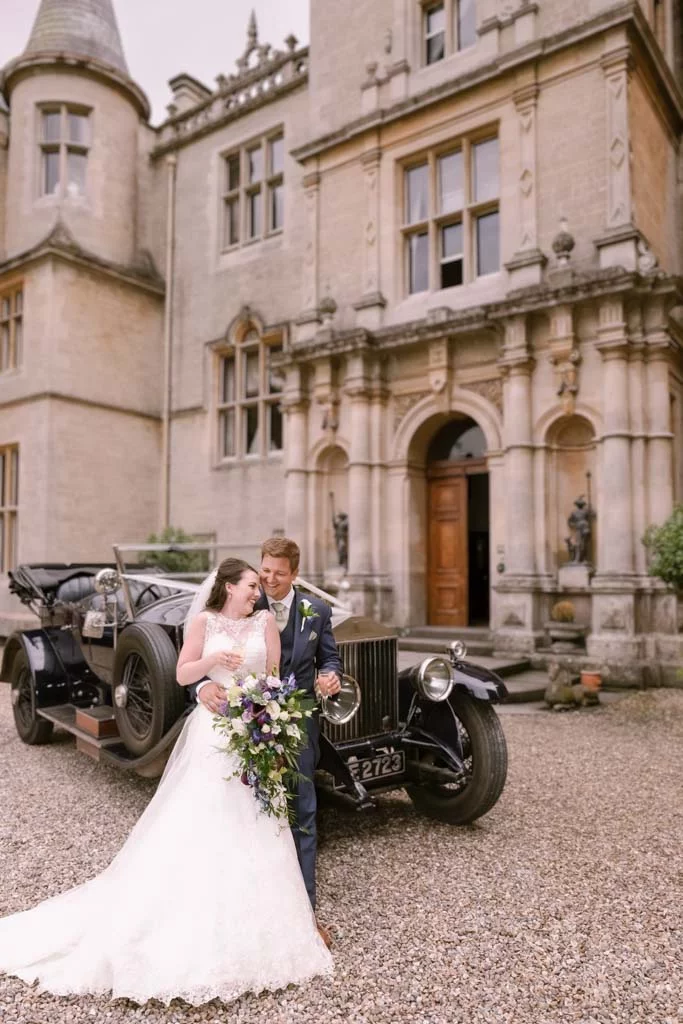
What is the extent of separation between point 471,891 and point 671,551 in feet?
16.0

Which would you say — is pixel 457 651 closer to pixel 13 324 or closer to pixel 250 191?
pixel 250 191

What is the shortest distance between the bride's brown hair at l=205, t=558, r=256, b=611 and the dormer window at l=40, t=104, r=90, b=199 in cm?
1444

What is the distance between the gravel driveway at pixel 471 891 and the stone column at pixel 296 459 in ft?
20.8

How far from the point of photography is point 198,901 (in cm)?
254

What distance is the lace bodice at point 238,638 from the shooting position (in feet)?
9.50

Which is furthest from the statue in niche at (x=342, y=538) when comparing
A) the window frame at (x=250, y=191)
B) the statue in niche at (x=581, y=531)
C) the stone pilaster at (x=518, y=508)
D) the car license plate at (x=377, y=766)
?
the car license plate at (x=377, y=766)

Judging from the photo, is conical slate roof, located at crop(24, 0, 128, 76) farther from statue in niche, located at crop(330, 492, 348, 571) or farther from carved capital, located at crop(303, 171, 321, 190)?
statue in niche, located at crop(330, 492, 348, 571)

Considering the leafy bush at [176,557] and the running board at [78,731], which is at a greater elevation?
the leafy bush at [176,557]

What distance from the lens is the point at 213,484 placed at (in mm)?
14383

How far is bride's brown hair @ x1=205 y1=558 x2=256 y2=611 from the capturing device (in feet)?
9.75

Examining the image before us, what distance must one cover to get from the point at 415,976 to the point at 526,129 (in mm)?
10219

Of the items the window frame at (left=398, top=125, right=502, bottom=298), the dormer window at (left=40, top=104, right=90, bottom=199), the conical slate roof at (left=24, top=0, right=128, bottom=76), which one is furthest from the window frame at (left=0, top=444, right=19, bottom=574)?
the window frame at (left=398, top=125, right=502, bottom=298)

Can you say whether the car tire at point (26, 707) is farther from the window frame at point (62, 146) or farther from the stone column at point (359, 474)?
the window frame at point (62, 146)

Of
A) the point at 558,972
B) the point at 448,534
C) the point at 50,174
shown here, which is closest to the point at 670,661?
the point at 448,534
